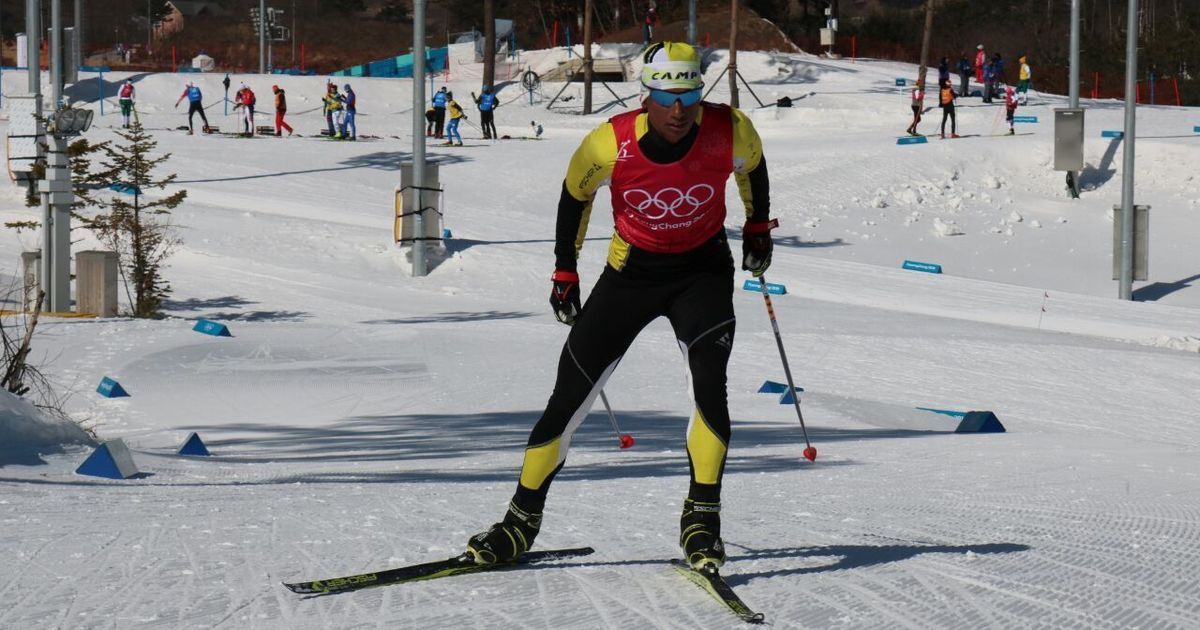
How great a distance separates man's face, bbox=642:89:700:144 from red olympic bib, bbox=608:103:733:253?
0.29 feet

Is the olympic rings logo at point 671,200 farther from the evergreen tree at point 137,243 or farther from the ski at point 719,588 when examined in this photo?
the evergreen tree at point 137,243

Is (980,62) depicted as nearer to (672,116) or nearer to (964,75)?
(964,75)

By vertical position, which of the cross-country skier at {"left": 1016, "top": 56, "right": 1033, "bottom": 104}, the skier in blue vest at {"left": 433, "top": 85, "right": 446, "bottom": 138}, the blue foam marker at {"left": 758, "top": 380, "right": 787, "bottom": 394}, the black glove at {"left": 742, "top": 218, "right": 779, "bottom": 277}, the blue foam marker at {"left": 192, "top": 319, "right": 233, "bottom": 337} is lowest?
the blue foam marker at {"left": 758, "top": 380, "right": 787, "bottom": 394}

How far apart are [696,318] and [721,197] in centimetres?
43

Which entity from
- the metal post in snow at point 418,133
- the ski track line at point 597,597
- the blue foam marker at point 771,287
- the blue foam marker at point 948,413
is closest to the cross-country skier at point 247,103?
the metal post in snow at point 418,133

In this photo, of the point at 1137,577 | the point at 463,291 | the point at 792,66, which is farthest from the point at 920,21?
the point at 1137,577

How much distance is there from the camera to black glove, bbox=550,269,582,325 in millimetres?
5195

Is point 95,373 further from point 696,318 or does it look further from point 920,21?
point 920,21

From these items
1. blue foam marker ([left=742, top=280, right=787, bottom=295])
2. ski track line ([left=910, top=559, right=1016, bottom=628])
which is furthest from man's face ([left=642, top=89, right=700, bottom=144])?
blue foam marker ([left=742, top=280, right=787, bottom=295])

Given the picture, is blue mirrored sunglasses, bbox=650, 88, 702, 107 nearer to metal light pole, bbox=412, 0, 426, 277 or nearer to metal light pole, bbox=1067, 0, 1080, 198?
metal light pole, bbox=412, 0, 426, 277

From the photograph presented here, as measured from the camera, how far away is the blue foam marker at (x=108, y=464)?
7164 millimetres

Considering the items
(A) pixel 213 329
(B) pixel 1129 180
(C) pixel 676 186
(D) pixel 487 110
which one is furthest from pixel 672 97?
(D) pixel 487 110

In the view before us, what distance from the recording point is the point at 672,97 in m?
4.84

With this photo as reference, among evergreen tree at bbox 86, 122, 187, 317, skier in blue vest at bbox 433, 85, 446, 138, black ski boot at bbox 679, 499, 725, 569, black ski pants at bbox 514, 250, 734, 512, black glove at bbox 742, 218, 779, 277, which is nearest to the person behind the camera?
black ski boot at bbox 679, 499, 725, 569
